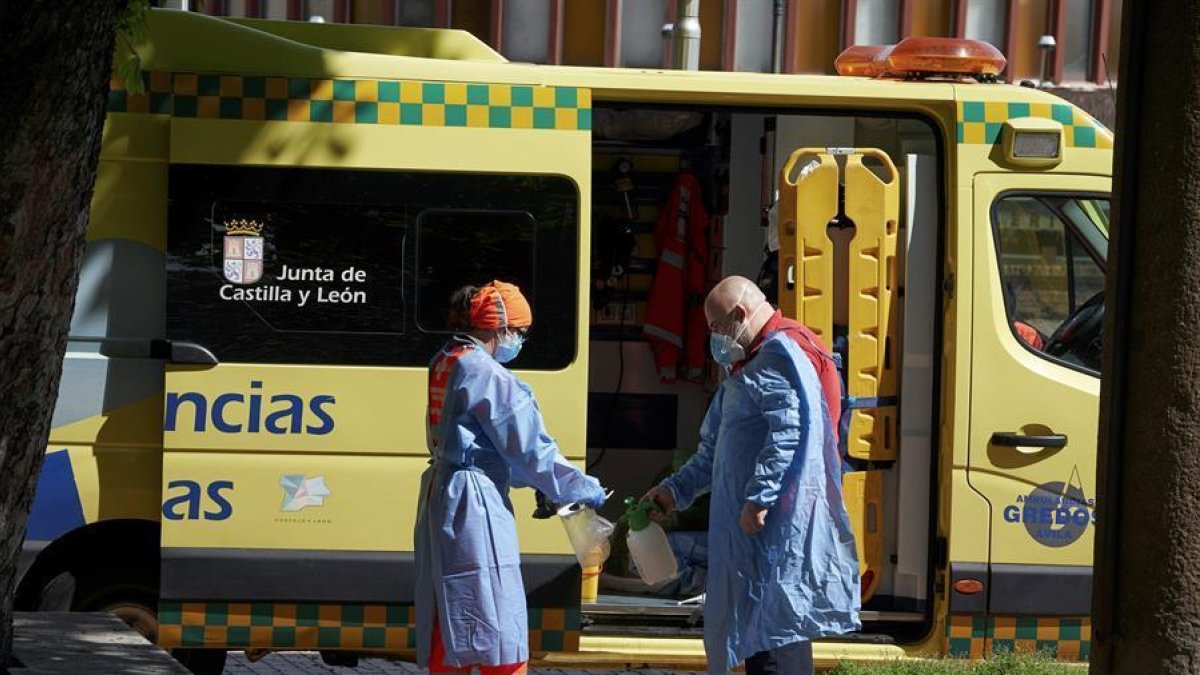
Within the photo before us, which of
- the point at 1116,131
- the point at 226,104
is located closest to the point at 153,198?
the point at 226,104

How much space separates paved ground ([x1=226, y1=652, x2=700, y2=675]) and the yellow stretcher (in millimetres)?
1596

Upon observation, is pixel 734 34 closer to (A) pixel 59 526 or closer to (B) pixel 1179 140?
(A) pixel 59 526

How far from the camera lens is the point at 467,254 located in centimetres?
683

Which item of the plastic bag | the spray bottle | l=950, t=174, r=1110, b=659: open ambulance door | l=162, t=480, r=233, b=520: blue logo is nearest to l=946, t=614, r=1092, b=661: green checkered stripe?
l=950, t=174, r=1110, b=659: open ambulance door

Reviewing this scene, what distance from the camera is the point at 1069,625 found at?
708 cm

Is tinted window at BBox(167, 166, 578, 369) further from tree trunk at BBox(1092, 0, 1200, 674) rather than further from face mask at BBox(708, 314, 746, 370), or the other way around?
tree trunk at BBox(1092, 0, 1200, 674)

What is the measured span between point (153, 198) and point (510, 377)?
1.71m

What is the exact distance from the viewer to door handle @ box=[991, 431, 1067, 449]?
6.98 metres

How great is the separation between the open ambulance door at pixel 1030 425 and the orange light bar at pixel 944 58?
0.50 m

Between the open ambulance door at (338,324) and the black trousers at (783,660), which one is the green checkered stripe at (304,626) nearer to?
the open ambulance door at (338,324)

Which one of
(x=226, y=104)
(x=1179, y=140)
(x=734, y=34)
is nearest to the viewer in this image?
(x=1179, y=140)

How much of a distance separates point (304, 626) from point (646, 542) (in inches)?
54.3

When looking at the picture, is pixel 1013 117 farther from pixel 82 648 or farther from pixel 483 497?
pixel 82 648

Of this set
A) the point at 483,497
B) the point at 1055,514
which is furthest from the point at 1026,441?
the point at 483,497
